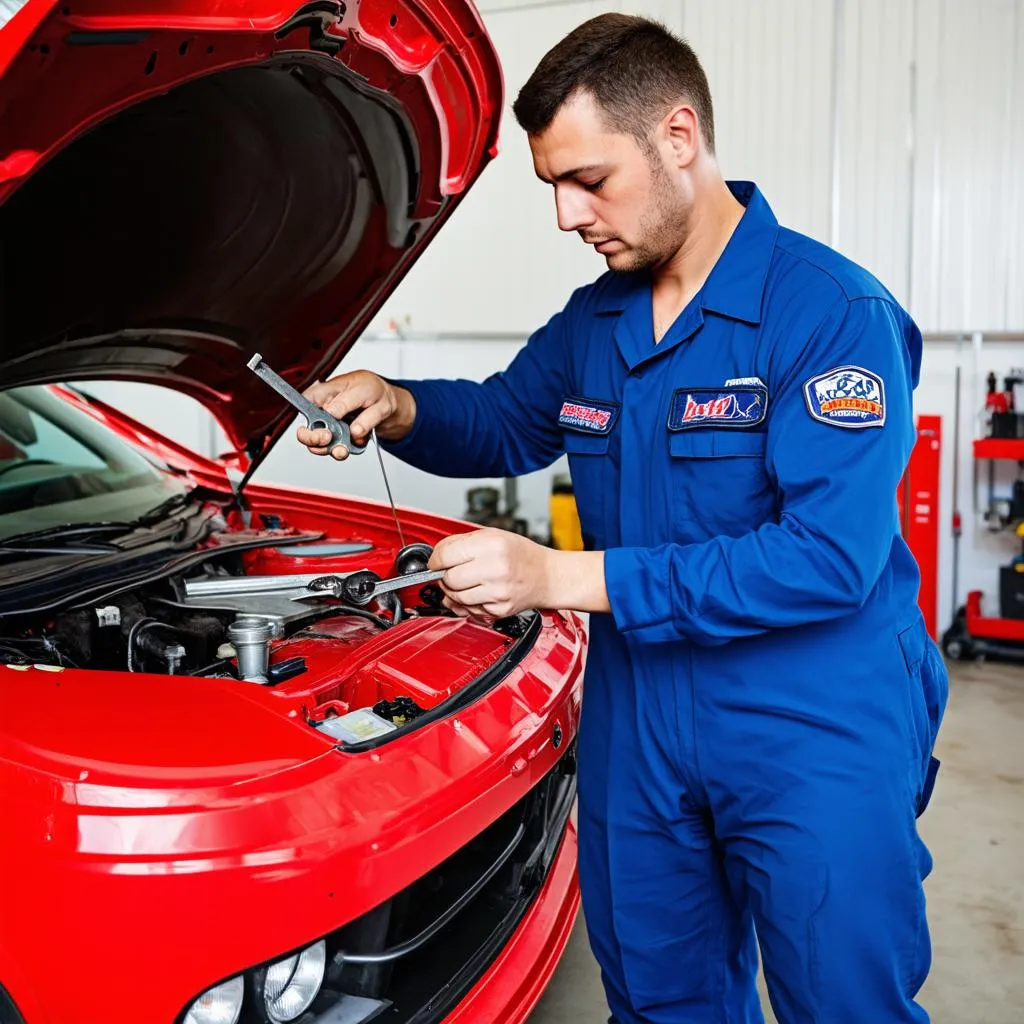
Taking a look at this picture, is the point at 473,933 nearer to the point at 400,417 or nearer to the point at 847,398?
the point at 400,417

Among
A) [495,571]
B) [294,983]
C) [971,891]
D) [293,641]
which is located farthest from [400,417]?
[971,891]

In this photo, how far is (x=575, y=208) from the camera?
1.42 meters

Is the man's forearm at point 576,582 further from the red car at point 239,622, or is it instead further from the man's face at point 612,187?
the man's face at point 612,187

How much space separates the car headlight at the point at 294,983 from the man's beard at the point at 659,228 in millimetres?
985

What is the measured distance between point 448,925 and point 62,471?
1.38 m

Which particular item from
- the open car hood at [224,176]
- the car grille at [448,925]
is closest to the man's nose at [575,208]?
the open car hood at [224,176]

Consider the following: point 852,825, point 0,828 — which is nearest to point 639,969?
point 852,825

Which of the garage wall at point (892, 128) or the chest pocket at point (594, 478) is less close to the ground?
the garage wall at point (892, 128)

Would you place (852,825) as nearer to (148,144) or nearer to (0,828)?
(0,828)

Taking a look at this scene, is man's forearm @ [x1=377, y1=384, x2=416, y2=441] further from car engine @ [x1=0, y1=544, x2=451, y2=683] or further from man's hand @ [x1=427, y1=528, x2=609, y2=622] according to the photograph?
man's hand @ [x1=427, y1=528, x2=609, y2=622]

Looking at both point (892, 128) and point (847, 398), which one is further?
point (892, 128)

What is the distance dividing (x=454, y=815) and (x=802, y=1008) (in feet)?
1.72

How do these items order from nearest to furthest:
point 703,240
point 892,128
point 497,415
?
point 703,240, point 497,415, point 892,128

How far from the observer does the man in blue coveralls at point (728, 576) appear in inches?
50.0
